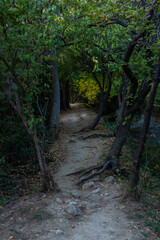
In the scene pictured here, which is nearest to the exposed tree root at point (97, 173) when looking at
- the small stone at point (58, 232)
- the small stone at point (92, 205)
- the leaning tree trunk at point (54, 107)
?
the small stone at point (92, 205)

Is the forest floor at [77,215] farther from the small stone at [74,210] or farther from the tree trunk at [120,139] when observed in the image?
the tree trunk at [120,139]

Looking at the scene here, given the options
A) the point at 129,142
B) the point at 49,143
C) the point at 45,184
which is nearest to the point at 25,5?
the point at 45,184

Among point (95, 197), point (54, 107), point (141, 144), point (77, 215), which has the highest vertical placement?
point (54, 107)

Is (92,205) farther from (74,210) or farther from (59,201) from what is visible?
(59,201)

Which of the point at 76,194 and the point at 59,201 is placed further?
the point at 76,194

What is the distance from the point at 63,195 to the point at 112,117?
48.2 feet

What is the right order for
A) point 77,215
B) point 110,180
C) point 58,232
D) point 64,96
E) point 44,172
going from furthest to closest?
1. point 64,96
2. point 110,180
3. point 44,172
4. point 77,215
5. point 58,232

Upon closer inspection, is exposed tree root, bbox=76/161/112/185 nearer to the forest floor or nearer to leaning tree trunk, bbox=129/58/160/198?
the forest floor

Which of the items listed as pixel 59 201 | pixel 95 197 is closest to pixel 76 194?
Result: pixel 95 197

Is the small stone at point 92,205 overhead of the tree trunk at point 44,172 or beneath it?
beneath

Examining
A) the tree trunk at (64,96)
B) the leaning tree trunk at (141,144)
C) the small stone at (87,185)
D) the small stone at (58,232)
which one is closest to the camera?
the small stone at (58,232)

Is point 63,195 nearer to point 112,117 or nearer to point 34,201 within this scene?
point 34,201

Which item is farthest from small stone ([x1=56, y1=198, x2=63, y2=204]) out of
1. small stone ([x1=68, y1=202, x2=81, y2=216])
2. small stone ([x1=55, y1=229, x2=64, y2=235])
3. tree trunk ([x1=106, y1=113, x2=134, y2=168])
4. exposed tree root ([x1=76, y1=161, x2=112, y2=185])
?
tree trunk ([x1=106, y1=113, x2=134, y2=168])

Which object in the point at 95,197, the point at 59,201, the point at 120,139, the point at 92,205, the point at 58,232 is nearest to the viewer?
the point at 58,232
